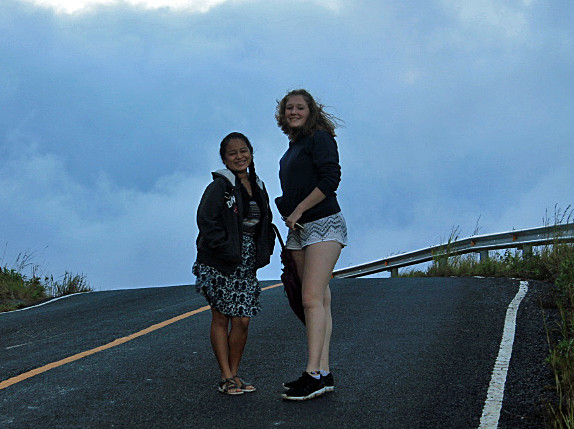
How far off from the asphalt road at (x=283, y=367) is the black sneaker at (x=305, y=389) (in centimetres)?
5

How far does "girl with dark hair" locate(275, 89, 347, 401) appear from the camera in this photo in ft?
16.5

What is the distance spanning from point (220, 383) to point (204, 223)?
1.31 meters

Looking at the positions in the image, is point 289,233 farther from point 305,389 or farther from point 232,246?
point 305,389

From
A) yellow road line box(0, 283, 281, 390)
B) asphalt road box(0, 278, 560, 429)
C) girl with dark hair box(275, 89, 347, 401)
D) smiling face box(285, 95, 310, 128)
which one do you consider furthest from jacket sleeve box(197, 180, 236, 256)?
yellow road line box(0, 283, 281, 390)

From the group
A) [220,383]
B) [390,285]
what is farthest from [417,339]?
[390,285]

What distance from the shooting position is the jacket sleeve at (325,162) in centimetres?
501

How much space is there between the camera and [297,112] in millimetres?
5191

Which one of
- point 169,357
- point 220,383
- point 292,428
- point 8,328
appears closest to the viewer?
point 292,428

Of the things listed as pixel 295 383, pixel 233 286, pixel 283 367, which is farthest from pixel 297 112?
pixel 283 367

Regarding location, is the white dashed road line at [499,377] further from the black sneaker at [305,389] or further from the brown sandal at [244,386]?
the brown sandal at [244,386]

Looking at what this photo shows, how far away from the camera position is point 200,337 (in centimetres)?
764

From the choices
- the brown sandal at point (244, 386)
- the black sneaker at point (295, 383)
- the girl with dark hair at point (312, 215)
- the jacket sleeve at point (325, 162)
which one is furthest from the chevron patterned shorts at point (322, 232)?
the brown sandal at point (244, 386)

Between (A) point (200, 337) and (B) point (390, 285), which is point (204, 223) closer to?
(A) point (200, 337)

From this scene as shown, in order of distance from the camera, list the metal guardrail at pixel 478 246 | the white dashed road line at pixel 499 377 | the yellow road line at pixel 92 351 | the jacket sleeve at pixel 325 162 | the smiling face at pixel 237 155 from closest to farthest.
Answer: the white dashed road line at pixel 499 377 < the jacket sleeve at pixel 325 162 < the smiling face at pixel 237 155 < the yellow road line at pixel 92 351 < the metal guardrail at pixel 478 246
